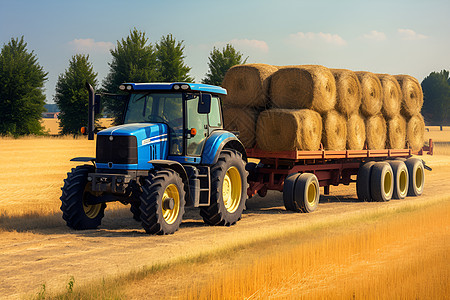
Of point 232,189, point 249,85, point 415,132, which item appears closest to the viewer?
point 232,189

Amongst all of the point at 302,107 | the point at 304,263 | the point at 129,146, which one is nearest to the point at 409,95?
the point at 302,107

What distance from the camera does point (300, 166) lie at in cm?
1345

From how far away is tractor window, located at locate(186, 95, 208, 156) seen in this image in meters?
10.6

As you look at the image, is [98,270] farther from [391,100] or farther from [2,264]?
[391,100]

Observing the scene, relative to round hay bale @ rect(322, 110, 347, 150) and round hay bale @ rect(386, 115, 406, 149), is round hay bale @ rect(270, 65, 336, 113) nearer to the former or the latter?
round hay bale @ rect(322, 110, 347, 150)

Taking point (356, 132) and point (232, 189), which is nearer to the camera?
point (232, 189)

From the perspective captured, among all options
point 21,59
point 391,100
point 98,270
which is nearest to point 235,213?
point 98,270

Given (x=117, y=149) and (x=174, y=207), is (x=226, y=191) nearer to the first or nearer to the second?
(x=174, y=207)

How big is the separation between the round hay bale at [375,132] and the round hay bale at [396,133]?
11.5 inches

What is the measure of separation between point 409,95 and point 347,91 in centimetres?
403

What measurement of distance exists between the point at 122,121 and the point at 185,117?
55.0 inches

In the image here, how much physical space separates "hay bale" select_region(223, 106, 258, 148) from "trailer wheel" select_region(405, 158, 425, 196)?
6.34m

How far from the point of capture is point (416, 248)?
8.54 m

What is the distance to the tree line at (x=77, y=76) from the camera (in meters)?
41.8
